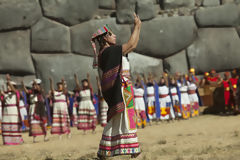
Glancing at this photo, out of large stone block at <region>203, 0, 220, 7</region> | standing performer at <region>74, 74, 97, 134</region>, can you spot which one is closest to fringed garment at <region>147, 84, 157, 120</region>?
standing performer at <region>74, 74, 97, 134</region>

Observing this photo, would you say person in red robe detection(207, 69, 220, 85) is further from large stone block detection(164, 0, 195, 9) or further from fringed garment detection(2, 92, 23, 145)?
fringed garment detection(2, 92, 23, 145)

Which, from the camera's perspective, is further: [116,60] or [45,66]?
[45,66]

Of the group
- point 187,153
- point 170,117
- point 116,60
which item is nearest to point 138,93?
point 170,117

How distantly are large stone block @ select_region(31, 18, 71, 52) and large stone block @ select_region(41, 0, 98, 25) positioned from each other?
347mm

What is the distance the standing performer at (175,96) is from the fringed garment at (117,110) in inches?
312

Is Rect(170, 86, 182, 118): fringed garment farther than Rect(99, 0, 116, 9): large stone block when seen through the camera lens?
No

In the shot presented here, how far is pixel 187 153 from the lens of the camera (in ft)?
16.2

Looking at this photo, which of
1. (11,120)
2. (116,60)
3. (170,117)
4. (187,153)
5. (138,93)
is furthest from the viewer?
(170,117)

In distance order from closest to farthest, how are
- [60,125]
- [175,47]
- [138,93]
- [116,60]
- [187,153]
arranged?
1. [116,60]
2. [187,153]
3. [60,125]
4. [138,93]
5. [175,47]

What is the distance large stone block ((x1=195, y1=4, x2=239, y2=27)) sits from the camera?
48.2 feet

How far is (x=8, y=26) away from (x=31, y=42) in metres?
1.02

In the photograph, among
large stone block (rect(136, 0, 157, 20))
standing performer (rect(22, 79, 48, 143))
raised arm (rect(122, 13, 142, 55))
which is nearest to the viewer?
raised arm (rect(122, 13, 142, 55))

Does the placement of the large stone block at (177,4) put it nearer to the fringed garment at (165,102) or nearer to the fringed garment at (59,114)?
the fringed garment at (165,102)

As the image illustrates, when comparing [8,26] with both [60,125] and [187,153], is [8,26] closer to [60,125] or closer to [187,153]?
[60,125]
